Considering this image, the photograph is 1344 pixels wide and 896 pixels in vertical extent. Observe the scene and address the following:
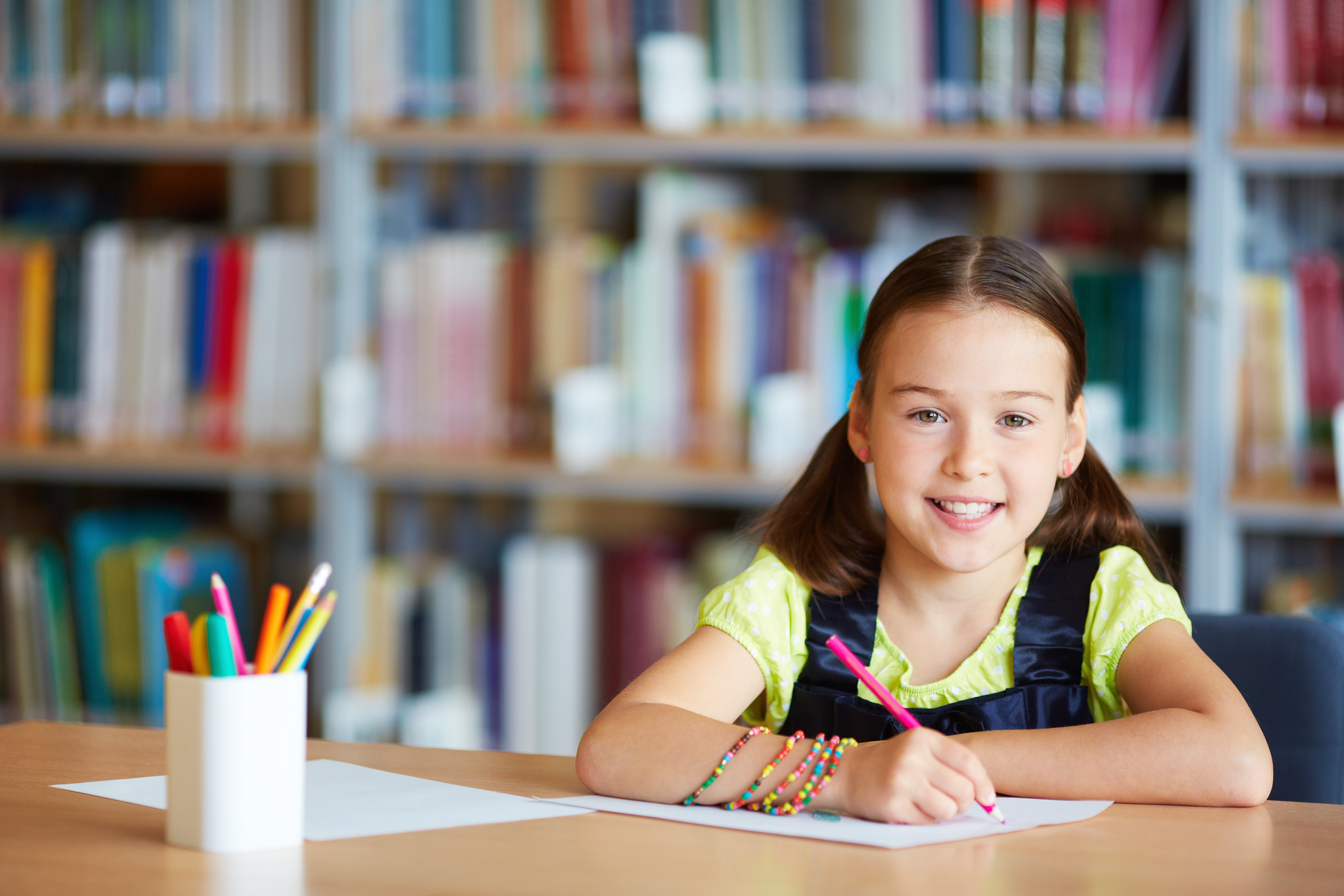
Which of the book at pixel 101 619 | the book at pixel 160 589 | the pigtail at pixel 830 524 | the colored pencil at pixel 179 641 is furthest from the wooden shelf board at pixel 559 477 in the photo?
the colored pencil at pixel 179 641

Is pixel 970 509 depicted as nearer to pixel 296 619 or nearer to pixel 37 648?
pixel 296 619

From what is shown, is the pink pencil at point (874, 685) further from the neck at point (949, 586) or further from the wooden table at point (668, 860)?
the neck at point (949, 586)

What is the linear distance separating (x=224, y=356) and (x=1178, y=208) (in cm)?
152

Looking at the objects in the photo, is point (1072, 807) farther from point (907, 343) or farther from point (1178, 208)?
point (1178, 208)

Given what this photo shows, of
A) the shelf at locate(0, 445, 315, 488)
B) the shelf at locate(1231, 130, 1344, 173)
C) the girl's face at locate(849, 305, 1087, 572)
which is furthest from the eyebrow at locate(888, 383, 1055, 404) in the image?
the shelf at locate(0, 445, 315, 488)

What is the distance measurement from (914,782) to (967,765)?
4 cm

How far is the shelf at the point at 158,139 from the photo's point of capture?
223 centimetres

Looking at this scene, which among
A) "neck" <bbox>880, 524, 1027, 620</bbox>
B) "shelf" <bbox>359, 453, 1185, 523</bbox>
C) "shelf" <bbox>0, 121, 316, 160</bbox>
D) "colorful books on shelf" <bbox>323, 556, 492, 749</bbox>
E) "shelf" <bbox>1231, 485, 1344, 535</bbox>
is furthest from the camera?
"colorful books on shelf" <bbox>323, 556, 492, 749</bbox>

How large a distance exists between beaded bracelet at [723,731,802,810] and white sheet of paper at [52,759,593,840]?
0.30 ft

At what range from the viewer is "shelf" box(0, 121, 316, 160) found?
2.23 m

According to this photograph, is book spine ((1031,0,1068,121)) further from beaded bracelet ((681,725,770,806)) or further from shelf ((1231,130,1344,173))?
beaded bracelet ((681,725,770,806))

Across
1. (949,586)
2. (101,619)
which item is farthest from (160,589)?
(949,586)

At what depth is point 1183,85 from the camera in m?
2.03

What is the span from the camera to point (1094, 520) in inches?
49.9
